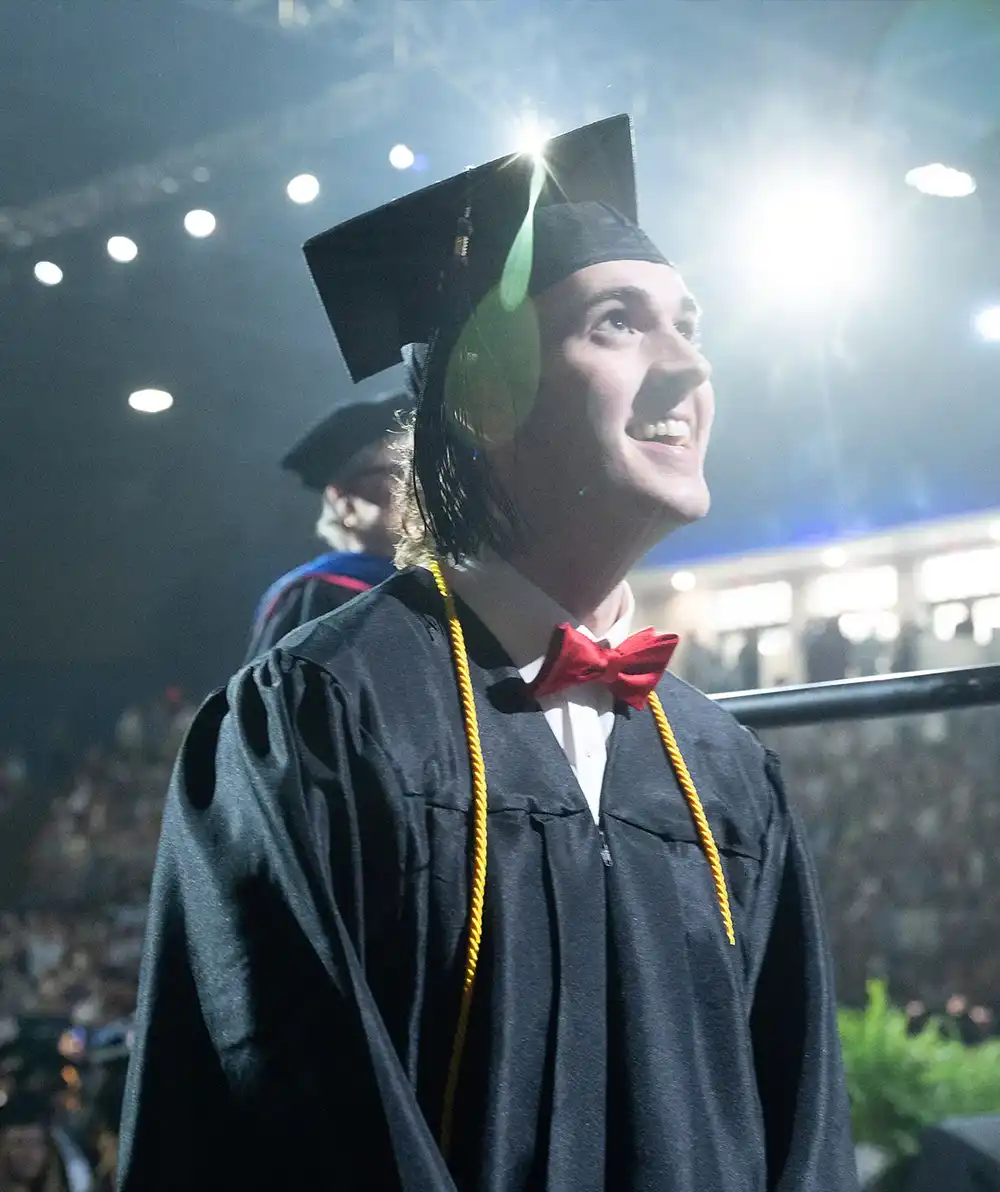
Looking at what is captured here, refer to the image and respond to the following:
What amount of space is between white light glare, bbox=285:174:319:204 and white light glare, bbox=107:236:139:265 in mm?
759

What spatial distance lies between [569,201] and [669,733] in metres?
0.45

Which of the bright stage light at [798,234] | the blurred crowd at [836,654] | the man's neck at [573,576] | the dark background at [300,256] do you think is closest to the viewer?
the man's neck at [573,576]

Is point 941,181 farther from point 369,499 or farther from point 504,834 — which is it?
point 504,834

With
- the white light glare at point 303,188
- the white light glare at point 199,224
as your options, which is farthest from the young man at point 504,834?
the white light glare at point 199,224

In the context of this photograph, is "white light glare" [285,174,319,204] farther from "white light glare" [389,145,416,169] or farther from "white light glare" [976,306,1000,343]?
"white light glare" [976,306,1000,343]

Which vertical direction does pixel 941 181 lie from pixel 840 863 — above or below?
above

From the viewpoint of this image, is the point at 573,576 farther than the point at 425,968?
Yes

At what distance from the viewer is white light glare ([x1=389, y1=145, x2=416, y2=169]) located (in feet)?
10.2

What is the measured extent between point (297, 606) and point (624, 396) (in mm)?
895

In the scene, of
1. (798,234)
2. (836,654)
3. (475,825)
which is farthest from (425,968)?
(836,654)

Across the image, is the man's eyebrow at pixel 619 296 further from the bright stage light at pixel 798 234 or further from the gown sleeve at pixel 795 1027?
the bright stage light at pixel 798 234

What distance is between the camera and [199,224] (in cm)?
407

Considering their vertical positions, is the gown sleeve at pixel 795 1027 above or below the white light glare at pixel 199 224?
below

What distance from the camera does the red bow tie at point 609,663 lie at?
2.65ft
